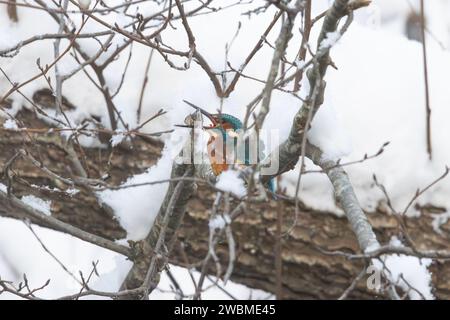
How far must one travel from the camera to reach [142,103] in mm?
2744

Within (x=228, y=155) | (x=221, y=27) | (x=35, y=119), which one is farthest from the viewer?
(x=221, y=27)

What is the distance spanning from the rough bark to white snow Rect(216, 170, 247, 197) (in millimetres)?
1082

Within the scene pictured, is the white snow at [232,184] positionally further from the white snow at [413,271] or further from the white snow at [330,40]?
the white snow at [413,271]

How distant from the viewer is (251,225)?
2.67m

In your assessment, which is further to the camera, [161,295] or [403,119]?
[161,295]

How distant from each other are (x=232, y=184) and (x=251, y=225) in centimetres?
115

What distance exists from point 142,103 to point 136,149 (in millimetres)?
177

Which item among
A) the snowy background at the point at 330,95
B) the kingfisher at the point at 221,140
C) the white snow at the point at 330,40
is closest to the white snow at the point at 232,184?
the white snow at the point at 330,40

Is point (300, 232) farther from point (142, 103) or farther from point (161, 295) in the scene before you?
point (161, 295)

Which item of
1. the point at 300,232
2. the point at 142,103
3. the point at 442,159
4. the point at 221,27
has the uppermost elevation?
the point at 221,27

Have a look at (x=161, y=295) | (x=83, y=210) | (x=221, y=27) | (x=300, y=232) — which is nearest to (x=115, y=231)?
(x=83, y=210)

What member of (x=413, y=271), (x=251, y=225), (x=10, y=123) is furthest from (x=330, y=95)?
(x=10, y=123)

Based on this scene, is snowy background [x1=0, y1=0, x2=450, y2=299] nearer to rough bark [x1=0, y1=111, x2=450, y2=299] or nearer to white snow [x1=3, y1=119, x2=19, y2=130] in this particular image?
rough bark [x1=0, y1=111, x2=450, y2=299]

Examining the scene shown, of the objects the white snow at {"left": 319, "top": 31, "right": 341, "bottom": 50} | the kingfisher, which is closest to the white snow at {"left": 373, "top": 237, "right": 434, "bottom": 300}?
the kingfisher
